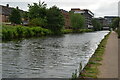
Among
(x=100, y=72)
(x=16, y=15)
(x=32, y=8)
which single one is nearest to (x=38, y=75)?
(x=100, y=72)

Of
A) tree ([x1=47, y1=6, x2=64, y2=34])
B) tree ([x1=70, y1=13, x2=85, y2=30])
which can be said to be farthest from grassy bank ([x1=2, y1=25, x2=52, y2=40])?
tree ([x1=70, y1=13, x2=85, y2=30])

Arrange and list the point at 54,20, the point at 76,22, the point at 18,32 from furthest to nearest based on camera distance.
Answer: the point at 76,22
the point at 54,20
the point at 18,32

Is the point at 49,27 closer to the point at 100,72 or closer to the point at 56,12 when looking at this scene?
the point at 56,12

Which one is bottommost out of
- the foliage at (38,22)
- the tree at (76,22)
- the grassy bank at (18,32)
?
the grassy bank at (18,32)

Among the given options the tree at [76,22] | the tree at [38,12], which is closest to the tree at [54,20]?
the tree at [38,12]

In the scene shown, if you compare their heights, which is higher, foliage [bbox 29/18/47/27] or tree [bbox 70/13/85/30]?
tree [bbox 70/13/85/30]

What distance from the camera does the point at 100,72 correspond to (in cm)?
1124

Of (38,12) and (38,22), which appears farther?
(38,12)

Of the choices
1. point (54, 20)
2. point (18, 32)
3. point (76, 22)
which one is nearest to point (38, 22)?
point (54, 20)

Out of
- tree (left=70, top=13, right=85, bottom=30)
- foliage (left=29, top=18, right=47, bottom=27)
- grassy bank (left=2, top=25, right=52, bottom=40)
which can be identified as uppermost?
tree (left=70, top=13, right=85, bottom=30)

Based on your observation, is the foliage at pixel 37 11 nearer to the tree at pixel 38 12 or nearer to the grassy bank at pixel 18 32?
the tree at pixel 38 12

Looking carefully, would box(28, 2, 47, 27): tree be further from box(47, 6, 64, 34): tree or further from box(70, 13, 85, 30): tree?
box(70, 13, 85, 30): tree

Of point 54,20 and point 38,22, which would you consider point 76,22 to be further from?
point 38,22

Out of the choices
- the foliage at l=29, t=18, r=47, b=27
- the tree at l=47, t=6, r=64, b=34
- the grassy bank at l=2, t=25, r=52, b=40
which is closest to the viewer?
the grassy bank at l=2, t=25, r=52, b=40
